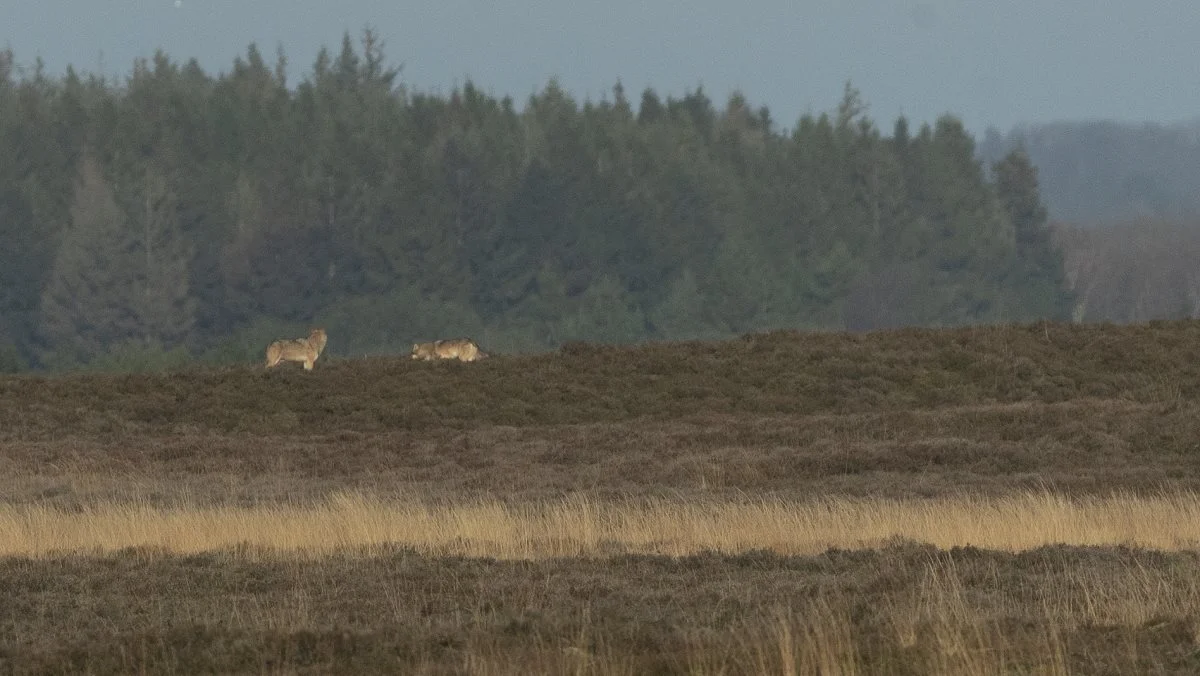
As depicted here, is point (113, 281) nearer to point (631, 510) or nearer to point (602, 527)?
point (631, 510)

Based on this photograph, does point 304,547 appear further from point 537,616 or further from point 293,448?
point 293,448

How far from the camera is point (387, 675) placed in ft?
30.2

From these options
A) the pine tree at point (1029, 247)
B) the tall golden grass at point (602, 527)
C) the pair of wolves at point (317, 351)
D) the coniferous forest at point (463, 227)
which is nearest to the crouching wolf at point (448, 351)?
the pair of wolves at point (317, 351)

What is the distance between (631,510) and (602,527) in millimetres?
1585

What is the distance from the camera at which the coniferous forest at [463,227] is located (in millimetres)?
88062

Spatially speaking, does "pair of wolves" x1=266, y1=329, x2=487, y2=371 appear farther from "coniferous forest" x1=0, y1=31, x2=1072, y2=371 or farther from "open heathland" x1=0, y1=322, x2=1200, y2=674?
"coniferous forest" x1=0, y1=31, x2=1072, y2=371

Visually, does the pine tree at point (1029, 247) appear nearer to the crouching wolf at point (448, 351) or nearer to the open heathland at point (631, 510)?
the open heathland at point (631, 510)

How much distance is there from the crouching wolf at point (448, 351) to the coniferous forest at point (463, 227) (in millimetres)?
47137

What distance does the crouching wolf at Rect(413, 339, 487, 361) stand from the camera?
35.0 metres

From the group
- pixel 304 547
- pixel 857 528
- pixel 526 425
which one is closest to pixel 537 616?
pixel 304 547

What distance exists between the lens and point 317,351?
116 feet

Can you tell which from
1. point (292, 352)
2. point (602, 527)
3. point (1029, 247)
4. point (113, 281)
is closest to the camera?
point (602, 527)

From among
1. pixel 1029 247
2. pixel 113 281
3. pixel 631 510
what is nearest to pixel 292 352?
pixel 631 510

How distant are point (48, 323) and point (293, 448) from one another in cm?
6235
